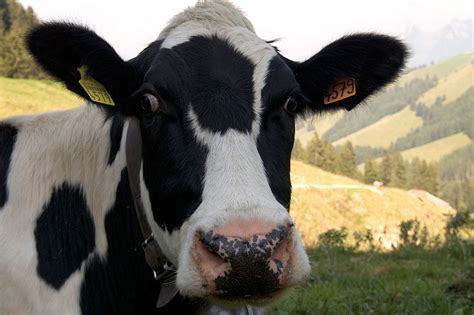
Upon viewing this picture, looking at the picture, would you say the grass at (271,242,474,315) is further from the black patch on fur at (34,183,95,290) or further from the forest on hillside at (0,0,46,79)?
the forest on hillside at (0,0,46,79)

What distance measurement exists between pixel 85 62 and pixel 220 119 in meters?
1.10

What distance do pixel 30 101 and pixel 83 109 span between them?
47.7 metres

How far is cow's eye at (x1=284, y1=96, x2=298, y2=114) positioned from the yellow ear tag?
1.10m

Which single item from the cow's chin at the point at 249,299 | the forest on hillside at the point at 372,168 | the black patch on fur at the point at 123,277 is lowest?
the forest on hillside at the point at 372,168

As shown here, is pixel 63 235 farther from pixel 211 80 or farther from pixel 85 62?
pixel 211 80

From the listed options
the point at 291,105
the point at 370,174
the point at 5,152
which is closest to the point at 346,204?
the point at 5,152

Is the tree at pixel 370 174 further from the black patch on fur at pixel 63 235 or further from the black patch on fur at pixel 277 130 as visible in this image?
the black patch on fur at pixel 277 130

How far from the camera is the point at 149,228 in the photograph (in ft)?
12.8

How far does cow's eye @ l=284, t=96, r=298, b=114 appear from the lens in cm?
375

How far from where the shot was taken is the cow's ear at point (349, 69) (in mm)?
4305

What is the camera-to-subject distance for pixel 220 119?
3.29m

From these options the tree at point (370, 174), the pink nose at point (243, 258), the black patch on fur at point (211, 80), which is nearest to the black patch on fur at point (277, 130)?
the black patch on fur at point (211, 80)

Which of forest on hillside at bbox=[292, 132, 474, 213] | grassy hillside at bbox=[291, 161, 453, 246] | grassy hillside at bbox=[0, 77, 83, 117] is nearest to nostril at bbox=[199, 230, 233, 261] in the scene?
grassy hillside at bbox=[291, 161, 453, 246]

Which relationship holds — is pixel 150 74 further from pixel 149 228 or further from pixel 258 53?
pixel 149 228
